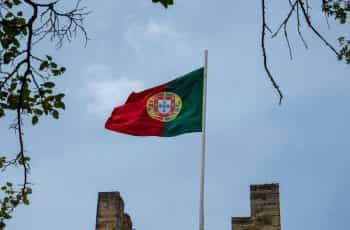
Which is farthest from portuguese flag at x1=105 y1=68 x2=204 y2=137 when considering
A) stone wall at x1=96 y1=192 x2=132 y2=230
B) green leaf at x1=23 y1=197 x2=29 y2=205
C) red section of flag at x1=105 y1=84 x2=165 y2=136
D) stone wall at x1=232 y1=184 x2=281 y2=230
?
green leaf at x1=23 y1=197 x2=29 y2=205

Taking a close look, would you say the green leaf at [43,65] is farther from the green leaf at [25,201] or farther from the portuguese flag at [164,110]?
the portuguese flag at [164,110]

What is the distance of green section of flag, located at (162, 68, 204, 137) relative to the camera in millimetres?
15867

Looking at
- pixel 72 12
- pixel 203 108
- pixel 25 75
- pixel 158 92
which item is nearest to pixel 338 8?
pixel 72 12

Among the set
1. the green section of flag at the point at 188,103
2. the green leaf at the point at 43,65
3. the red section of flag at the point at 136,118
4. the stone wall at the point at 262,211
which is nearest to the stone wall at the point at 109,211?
the red section of flag at the point at 136,118

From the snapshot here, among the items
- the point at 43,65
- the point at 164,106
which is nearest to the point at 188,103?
the point at 164,106

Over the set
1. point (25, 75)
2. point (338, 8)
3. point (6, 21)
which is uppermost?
point (338, 8)

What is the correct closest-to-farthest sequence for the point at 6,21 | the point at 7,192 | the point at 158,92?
the point at 6,21 < the point at 7,192 < the point at 158,92

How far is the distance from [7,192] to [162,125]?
7.77 meters

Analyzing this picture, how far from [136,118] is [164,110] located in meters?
0.64

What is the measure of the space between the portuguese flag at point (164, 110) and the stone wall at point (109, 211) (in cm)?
182

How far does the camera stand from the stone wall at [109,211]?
1670 centimetres

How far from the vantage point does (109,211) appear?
55.2ft

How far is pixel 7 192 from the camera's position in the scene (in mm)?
8492

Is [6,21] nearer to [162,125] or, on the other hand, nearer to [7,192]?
[7,192]
